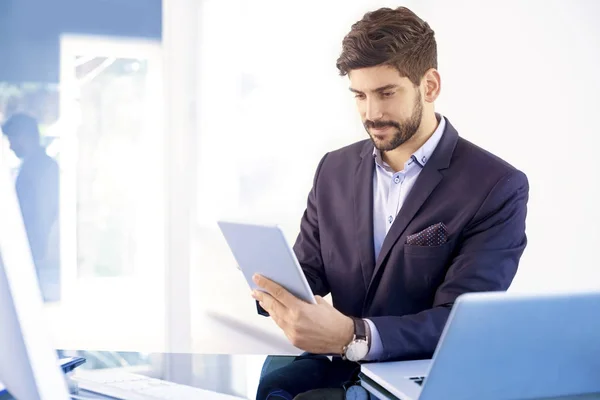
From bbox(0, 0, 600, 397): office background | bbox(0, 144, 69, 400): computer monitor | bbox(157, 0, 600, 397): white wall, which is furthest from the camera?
bbox(0, 0, 600, 397): office background

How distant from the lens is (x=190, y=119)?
3.89 meters

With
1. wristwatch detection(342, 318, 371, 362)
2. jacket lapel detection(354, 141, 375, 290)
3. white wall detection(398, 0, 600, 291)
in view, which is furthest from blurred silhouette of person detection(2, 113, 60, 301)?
wristwatch detection(342, 318, 371, 362)

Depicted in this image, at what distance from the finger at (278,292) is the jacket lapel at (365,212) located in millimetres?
517

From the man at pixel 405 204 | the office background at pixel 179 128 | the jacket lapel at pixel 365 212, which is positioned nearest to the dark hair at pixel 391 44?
the man at pixel 405 204

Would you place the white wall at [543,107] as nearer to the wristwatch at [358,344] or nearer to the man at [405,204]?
the man at [405,204]

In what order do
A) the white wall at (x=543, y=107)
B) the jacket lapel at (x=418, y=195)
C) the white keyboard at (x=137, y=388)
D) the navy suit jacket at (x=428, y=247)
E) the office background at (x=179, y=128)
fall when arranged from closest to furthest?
the white keyboard at (x=137, y=388) → the navy suit jacket at (x=428, y=247) → the jacket lapel at (x=418, y=195) → the white wall at (x=543, y=107) → the office background at (x=179, y=128)

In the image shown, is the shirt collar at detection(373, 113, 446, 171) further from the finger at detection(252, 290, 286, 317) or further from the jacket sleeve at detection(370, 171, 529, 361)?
the finger at detection(252, 290, 286, 317)

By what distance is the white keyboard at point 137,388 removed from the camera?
114 cm

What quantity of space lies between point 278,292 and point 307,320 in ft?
0.27

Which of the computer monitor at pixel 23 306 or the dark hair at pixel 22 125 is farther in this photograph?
the dark hair at pixel 22 125

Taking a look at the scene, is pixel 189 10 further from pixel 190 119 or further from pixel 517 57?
pixel 517 57

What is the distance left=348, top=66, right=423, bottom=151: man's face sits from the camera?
2.03 metres

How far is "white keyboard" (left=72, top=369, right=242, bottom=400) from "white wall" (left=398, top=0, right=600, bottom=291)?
2.48 meters

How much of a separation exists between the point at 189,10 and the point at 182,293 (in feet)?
4.89
